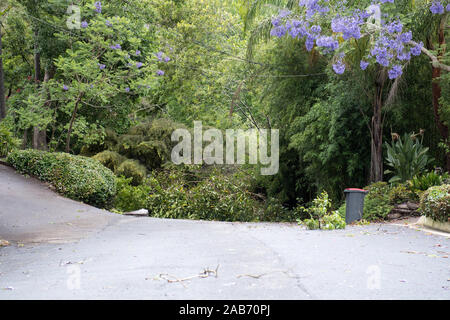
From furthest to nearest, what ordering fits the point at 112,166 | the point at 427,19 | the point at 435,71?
1. the point at 112,166
2. the point at 435,71
3. the point at 427,19

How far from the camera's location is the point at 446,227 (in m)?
8.84

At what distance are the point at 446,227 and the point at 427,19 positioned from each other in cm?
472

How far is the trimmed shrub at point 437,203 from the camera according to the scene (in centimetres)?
A: 888

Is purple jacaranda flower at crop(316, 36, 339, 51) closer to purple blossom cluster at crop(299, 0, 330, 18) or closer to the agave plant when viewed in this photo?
purple blossom cluster at crop(299, 0, 330, 18)

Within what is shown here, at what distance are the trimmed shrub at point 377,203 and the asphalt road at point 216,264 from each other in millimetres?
1906

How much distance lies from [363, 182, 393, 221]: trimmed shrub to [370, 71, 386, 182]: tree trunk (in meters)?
0.86

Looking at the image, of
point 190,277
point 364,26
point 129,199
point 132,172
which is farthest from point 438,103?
point 190,277

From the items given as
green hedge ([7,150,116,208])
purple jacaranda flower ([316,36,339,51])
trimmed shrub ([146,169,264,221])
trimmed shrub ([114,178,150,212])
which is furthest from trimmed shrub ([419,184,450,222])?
trimmed shrub ([114,178,150,212])

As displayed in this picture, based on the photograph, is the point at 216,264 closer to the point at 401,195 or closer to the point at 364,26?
the point at 364,26

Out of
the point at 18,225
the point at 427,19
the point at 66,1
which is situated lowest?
the point at 18,225

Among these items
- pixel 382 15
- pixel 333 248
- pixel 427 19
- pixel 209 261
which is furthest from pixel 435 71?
pixel 209 261

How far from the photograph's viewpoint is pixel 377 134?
13.3 metres
